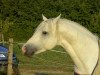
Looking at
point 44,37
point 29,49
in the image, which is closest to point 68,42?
point 44,37

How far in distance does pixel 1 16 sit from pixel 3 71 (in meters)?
16.2

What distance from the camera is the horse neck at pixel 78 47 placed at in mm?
4371

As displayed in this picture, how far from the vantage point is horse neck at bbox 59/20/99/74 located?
14.3 feet

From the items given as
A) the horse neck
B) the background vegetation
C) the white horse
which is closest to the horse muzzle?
the white horse

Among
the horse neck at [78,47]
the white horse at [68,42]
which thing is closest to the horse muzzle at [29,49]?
the white horse at [68,42]

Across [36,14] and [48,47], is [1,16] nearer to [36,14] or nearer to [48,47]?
[36,14]

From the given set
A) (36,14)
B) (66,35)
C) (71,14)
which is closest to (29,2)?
(36,14)

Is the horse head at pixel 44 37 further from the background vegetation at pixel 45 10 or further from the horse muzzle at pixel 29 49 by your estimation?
the background vegetation at pixel 45 10

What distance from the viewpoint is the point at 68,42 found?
14.5 ft

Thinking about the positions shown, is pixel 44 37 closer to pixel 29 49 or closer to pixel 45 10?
pixel 29 49

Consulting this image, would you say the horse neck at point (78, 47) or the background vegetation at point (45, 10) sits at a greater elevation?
the horse neck at point (78, 47)

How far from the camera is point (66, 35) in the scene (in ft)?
14.4

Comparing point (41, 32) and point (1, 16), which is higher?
point (41, 32)

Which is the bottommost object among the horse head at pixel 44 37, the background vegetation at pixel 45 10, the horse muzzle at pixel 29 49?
the background vegetation at pixel 45 10
